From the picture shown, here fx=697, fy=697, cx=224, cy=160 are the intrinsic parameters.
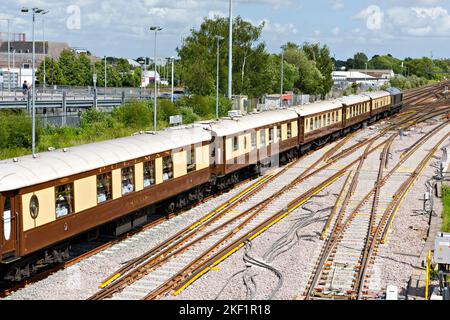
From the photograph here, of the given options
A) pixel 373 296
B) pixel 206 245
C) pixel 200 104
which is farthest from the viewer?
pixel 200 104

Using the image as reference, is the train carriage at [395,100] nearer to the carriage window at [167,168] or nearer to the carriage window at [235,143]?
the carriage window at [235,143]

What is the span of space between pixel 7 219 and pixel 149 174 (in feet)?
21.9

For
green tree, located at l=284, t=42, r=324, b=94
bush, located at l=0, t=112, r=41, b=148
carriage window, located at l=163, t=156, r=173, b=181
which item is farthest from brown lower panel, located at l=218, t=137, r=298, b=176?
green tree, located at l=284, t=42, r=324, b=94

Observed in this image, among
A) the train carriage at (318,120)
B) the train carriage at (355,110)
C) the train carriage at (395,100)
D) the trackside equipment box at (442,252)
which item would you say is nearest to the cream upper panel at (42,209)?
the trackside equipment box at (442,252)

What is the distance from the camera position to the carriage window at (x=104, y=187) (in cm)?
1814

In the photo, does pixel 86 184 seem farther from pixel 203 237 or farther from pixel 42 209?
pixel 203 237

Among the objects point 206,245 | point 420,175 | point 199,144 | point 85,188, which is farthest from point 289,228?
point 420,175

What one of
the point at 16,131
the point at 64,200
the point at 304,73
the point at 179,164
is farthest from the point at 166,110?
the point at 304,73

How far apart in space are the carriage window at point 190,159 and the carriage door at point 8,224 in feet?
30.6

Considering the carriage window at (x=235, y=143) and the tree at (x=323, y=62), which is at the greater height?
the tree at (x=323, y=62)

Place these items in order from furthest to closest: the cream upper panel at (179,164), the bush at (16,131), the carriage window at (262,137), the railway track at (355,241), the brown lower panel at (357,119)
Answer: the brown lower panel at (357,119) → the bush at (16,131) → the carriage window at (262,137) → the cream upper panel at (179,164) → the railway track at (355,241)

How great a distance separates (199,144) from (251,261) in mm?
7691
